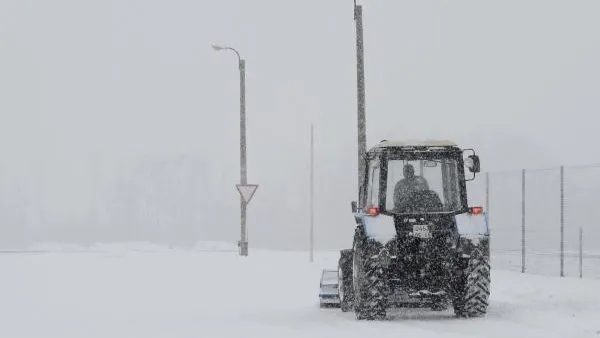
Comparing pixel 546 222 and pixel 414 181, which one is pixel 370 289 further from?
pixel 546 222

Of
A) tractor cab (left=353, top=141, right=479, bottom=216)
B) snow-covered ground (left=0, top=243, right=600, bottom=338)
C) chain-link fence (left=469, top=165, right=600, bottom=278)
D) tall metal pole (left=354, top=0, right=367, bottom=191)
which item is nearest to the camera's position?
snow-covered ground (left=0, top=243, right=600, bottom=338)

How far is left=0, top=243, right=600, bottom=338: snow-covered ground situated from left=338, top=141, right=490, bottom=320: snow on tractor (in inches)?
15.5

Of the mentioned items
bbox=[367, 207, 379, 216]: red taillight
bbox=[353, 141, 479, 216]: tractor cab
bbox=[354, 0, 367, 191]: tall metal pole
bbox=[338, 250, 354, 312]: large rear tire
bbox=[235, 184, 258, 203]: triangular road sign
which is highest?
bbox=[354, 0, 367, 191]: tall metal pole

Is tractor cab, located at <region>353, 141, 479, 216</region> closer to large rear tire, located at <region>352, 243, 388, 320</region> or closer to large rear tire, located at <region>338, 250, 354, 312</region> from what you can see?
large rear tire, located at <region>352, 243, 388, 320</region>

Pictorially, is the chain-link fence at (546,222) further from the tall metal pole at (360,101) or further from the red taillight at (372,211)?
the red taillight at (372,211)

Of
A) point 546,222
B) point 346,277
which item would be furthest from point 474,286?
point 546,222

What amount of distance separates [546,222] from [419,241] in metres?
42.8

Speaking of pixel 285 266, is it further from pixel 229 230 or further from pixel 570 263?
pixel 229 230

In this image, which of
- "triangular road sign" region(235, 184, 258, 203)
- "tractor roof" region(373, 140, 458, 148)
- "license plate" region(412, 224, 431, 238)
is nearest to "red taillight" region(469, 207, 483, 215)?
"license plate" region(412, 224, 431, 238)

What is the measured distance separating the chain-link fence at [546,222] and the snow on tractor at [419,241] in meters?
19.6

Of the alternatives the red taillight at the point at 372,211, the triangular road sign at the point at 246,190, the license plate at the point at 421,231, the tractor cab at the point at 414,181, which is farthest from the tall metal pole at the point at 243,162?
the license plate at the point at 421,231

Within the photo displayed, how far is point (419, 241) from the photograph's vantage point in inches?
554

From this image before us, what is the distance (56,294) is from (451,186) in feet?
32.9

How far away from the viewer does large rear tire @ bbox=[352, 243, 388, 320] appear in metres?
13.8
